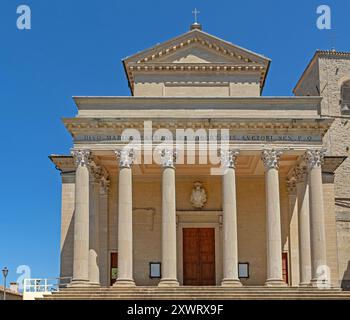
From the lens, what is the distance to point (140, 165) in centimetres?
3800

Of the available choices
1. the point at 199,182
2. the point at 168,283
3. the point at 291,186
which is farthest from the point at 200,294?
the point at 291,186

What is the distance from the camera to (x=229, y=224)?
110ft

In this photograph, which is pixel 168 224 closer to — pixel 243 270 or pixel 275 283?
pixel 275 283

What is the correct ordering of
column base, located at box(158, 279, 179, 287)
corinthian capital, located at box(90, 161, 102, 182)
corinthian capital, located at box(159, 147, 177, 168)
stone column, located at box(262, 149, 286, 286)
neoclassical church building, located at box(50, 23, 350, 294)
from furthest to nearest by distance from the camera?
1. corinthian capital, located at box(90, 161, 102, 182)
2. corinthian capital, located at box(159, 147, 177, 168)
3. neoclassical church building, located at box(50, 23, 350, 294)
4. stone column, located at box(262, 149, 286, 286)
5. column base, located at box(158, 279, 179, 287)

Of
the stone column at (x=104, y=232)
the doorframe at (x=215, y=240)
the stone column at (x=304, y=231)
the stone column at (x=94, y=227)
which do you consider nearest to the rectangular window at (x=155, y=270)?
the doorframe at (x=215, y=240)

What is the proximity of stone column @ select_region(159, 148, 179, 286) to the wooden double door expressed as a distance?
19.5 feet

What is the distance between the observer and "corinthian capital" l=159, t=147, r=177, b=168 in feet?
112

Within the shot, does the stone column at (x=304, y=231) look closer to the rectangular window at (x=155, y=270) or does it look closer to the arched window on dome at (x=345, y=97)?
the rectangular window at (x=155, y=270)

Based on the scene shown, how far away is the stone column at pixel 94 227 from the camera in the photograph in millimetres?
36000

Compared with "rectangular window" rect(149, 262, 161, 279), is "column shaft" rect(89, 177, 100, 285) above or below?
above

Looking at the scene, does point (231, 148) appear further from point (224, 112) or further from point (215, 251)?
point (215, 251)

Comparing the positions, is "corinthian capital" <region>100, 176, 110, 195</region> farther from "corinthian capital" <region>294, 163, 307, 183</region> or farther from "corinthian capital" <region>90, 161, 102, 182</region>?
"corinthian capital" <region>294, 163, 307, 183</region>

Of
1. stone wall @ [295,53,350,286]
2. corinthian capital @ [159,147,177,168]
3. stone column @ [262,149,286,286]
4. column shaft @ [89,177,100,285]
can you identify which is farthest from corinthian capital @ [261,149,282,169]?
stone wall @ [295,53,350,286]
